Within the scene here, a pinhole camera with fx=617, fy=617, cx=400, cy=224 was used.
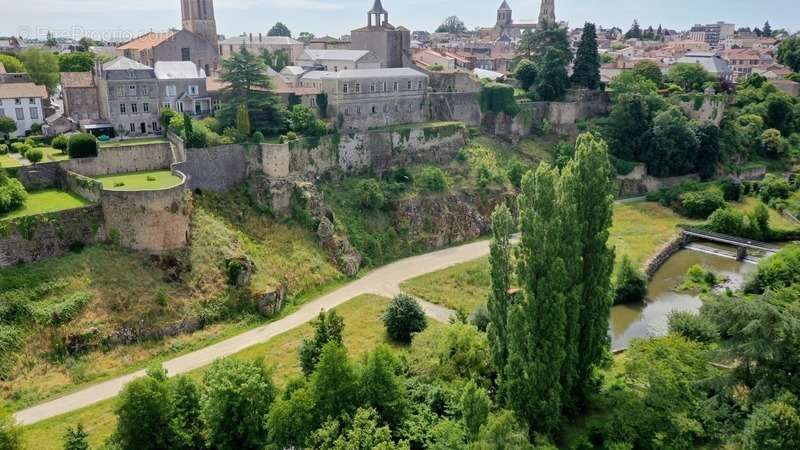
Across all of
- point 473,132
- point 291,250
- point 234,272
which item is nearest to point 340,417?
point 234,272

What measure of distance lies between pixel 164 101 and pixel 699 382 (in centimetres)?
3628

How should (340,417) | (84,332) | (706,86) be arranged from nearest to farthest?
1. (340,417)
2. (84,332)
3. (706,86)

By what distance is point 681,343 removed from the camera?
2291cm

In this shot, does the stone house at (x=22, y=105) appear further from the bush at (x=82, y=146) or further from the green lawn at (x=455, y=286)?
the green lawn at (x=455, y=286)

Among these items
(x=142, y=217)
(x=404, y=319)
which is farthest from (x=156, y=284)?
(x=404, y=319)

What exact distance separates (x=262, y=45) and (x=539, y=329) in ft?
180

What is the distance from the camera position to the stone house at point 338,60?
185 feet

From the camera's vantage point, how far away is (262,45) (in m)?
66.6

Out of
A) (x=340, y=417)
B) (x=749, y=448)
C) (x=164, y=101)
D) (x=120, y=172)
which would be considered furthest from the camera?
(x=164, y=101)

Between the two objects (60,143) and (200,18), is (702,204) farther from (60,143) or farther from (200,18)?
(60,143)

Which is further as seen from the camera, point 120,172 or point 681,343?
point 120,172

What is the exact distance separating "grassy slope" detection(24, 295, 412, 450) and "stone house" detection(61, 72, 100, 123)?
22968 mm

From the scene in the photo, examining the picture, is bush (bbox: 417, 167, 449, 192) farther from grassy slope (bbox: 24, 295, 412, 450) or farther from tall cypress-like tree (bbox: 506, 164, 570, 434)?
tall cypress-like tree (bbox: 506, 164, 570, 434)

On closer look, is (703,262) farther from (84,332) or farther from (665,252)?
(84,332)
